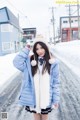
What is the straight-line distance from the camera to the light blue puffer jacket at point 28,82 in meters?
5.16

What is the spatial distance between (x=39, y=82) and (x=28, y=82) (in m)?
0.16

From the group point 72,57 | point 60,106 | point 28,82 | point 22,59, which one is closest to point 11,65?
point 72,57

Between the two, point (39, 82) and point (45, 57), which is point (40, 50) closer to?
point (45, 57)

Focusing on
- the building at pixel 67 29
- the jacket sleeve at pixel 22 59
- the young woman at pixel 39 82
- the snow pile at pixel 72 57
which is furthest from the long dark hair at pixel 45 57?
the building at pixel 67 29

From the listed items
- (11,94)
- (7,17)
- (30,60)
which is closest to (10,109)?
(11,94)

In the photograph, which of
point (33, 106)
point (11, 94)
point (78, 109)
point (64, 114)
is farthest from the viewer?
point (11, 94)

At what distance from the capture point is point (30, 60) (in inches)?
209

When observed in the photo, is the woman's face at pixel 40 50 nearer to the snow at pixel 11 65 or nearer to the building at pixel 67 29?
the snow at pixel 11 65

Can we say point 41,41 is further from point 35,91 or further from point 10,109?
point 10,109

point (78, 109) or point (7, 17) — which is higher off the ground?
point (7, 17)

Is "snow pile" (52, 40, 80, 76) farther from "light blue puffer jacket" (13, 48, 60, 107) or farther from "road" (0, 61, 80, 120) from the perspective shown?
"light blue puffer jacket" (13, 48, 60, 107)

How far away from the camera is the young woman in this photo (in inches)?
204

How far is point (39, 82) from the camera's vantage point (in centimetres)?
520

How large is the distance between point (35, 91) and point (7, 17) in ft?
182
